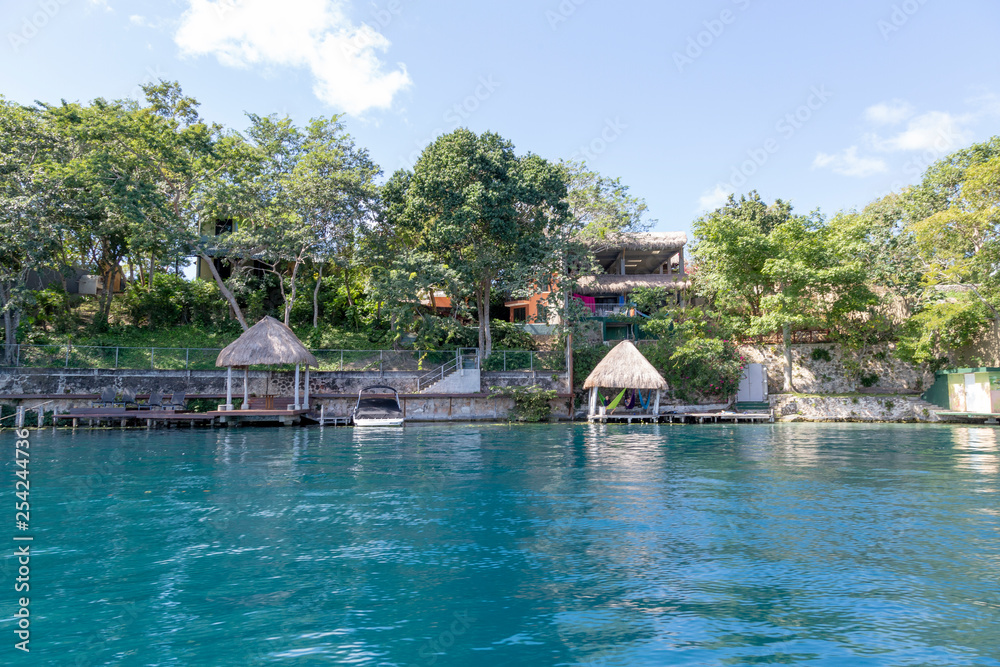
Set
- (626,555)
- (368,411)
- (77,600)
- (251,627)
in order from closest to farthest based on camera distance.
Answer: (251,627) → (77,600) → (626,555) → (368,411)

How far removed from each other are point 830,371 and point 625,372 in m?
11.8

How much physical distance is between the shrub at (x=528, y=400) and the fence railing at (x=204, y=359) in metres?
1.29

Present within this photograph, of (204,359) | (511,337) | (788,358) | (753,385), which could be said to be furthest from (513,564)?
(788,358)

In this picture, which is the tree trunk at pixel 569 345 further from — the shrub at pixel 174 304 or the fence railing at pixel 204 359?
the shrub at pixel 174 304

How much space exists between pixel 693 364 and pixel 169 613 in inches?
1032

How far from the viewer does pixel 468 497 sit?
997 centimetres

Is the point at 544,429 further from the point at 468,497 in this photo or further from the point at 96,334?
the point at 96,334

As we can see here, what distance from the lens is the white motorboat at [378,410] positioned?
23.8 m

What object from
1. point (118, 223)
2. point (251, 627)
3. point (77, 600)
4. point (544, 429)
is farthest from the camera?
point (118, 223)

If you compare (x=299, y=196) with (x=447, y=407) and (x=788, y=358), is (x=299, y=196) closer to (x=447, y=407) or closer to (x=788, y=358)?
(x=447, y=407)

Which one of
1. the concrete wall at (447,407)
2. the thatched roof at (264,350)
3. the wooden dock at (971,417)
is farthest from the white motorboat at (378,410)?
the wooden dock at (971,417)

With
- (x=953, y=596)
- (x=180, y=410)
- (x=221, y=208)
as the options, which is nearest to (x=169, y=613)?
(x=953, y=596)

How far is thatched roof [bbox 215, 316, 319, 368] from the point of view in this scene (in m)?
23.3

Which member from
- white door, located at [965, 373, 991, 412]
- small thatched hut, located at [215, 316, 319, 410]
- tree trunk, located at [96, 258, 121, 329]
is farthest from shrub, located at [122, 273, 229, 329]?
white door, located at [965, 373, 991, 412]
